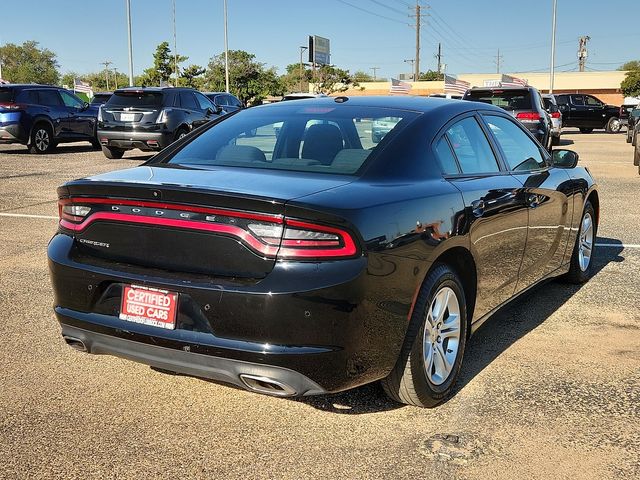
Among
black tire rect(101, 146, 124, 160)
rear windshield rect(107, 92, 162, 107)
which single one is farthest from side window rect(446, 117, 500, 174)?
black tire rect(101, 146, 124, 160)

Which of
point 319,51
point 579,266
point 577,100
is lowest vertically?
point 579,266

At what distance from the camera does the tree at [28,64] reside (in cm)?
9997

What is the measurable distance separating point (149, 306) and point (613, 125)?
34073 mm

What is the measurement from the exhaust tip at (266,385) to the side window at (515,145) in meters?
2.40

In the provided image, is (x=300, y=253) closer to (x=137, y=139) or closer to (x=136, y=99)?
(x=137, y=139)

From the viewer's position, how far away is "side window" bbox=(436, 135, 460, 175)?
3.87m

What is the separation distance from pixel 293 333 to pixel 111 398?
51.5 inches

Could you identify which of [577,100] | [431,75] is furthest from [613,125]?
[431,75]

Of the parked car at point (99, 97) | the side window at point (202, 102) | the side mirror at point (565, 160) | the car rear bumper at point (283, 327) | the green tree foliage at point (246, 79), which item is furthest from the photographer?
the green tree foliage at point (246, 79)

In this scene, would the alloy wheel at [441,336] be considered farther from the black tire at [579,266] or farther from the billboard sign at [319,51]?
the billboard sign at [319,51]

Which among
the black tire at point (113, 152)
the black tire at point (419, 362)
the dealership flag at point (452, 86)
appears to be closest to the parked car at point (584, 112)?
the dealership flag at point (452, 86)

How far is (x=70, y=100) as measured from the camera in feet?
65.2

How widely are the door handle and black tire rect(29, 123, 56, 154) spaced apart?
17.1 m

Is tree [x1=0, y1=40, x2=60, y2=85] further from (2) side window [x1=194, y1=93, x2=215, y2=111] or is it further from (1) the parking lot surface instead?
(1) the parking lot surface
